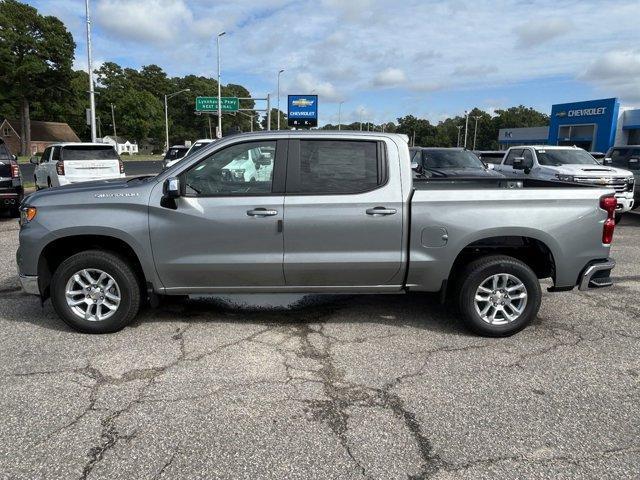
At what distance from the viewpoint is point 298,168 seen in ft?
15.2

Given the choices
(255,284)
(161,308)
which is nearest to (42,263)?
(161,308)

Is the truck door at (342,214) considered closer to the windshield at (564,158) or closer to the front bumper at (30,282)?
the front bumper at (30,282)

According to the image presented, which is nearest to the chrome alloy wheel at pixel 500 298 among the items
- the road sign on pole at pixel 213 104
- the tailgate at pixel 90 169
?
the tailgate at pixel 90 169

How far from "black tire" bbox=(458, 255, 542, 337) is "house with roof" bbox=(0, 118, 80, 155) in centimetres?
8750

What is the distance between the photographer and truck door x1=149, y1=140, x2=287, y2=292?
4523 millimetres

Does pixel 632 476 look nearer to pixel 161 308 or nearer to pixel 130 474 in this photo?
pixel 130 474

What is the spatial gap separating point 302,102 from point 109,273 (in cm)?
4641

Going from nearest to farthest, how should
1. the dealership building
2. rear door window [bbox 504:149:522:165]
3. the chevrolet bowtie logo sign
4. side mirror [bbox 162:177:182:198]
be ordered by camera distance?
side mirror [bbox 162:177:182:198] → rear door window [bbox 504:149:522:165] → the dealership building → the chevrolet bowtie logo sign

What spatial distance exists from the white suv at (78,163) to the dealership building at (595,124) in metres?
37.0

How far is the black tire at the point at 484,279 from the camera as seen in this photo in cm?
464

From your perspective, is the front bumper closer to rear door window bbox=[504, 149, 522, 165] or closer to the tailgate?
the tailgate

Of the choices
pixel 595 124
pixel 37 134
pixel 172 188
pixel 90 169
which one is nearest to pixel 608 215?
pixel 172 188

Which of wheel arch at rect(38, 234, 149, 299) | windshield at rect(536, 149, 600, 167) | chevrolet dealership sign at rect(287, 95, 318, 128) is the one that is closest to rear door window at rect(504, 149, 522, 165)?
windshield at rect(536, 149, 600, 167)

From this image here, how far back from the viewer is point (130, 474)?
2.76m
